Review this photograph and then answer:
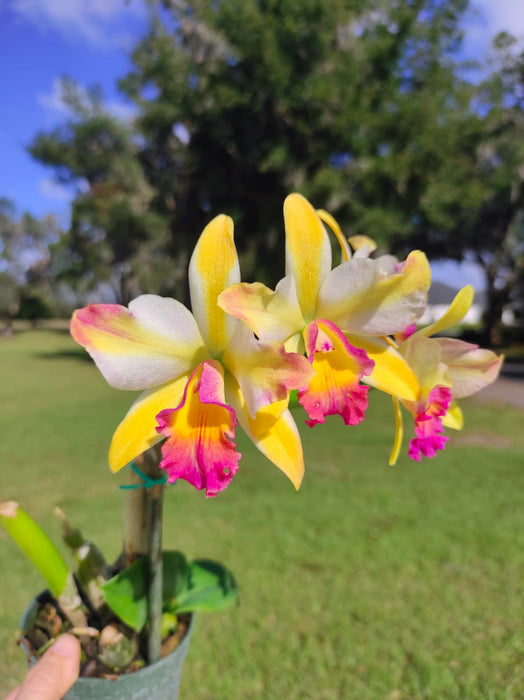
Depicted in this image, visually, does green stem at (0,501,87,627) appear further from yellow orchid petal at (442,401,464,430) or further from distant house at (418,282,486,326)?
distant house at (418,282,486,326)

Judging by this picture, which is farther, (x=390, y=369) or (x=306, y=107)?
(x=306, y=107)

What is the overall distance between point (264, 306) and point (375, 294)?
0.59 feet

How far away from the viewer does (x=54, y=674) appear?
98cm

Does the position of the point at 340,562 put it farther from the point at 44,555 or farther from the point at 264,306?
the point at 264,306

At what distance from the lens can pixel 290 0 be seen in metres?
10.5

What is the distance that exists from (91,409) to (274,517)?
534 cm

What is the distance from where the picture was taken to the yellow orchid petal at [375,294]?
0.80m

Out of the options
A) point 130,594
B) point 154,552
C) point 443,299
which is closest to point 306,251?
point 154,552

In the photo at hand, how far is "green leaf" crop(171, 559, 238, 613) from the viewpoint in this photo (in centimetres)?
138

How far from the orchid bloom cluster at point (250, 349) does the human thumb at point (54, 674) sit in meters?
0.48

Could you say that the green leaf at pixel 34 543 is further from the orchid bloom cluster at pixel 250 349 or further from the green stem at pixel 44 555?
the orchid bloom cluster at pixel 250 349

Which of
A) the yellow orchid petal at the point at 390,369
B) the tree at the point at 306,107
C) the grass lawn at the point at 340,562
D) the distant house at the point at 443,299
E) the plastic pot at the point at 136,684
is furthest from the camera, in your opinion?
the distant house at the point at 443,299

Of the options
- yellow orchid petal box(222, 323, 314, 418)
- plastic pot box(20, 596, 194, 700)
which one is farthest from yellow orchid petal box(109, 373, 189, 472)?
plastic pot box(20, 596, 194, 700)

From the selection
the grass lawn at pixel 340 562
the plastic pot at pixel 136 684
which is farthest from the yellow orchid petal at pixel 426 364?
the grass lawn at pixel 340 562
